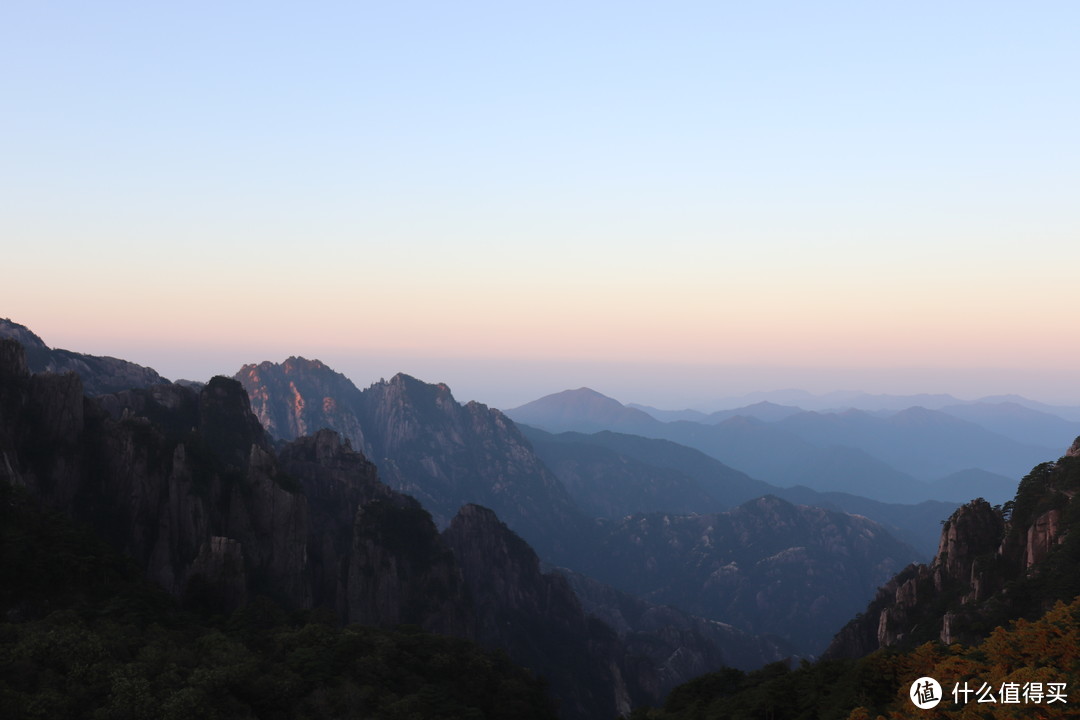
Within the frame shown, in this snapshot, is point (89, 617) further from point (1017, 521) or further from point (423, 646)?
point (1017, 521)

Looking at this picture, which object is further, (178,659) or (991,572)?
(991,572)

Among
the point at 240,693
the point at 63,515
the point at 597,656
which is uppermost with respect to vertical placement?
the point at 63,515

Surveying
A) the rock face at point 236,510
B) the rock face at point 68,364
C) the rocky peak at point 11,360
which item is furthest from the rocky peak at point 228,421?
the rocky peak at point 11,360

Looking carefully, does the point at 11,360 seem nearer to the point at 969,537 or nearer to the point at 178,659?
the point at 178,659

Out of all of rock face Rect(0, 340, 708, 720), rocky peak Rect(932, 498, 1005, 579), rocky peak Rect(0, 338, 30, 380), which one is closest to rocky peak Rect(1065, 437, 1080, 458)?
rocky peak Rect(932, 498, 1005, 579)

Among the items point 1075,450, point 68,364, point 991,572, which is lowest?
point 991,572

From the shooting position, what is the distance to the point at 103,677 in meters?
58.7

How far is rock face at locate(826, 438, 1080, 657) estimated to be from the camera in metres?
78.8

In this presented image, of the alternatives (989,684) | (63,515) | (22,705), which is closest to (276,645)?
(22,705)

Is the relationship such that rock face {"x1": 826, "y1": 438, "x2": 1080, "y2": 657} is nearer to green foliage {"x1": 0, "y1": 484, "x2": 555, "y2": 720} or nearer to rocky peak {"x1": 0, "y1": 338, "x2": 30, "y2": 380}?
green foliage {"x1": 0, "y1": 484, "x2": 555, "y2": 720}

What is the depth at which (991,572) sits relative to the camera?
95.6 metres

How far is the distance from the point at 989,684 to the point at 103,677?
6231cm

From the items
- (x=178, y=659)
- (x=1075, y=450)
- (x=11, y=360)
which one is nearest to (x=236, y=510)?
(x=11, y=360)

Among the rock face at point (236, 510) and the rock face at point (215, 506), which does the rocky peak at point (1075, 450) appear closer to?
the rock face at point (236, 510)
